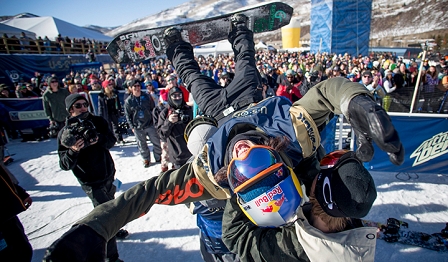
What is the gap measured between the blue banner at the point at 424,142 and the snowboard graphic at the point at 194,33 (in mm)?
2778

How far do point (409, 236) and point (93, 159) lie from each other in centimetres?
389

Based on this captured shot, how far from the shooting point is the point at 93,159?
258cm

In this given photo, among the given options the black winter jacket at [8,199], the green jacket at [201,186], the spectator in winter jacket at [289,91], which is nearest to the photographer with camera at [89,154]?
the black winter jacket at [8,199]

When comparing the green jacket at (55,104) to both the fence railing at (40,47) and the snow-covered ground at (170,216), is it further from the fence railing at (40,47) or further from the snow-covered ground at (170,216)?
the fence railing at (40,47)

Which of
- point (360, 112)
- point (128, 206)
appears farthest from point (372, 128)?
point (128, 206)

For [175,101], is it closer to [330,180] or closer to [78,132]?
[78,132]

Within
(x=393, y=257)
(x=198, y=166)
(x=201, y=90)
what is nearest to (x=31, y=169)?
(x=201, y=90)

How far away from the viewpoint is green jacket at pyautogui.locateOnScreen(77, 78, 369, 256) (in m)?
1.13

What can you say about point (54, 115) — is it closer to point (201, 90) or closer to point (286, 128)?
point (201, 90)

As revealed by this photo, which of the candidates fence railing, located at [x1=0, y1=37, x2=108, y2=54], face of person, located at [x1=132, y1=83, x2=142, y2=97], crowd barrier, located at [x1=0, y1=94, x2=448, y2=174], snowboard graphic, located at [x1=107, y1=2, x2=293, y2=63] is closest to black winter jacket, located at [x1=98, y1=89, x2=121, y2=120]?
face of person, located at [x1=132, y1=83, x2=142, y2=97]

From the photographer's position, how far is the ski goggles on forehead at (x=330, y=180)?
1.19m

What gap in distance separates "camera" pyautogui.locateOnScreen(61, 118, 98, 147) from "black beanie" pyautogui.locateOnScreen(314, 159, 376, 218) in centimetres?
226

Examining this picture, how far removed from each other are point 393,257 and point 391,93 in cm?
596

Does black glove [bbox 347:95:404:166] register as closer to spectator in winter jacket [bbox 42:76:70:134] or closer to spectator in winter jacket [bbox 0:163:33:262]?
spectator in winter jacket [bbox 0:163:33:262]
